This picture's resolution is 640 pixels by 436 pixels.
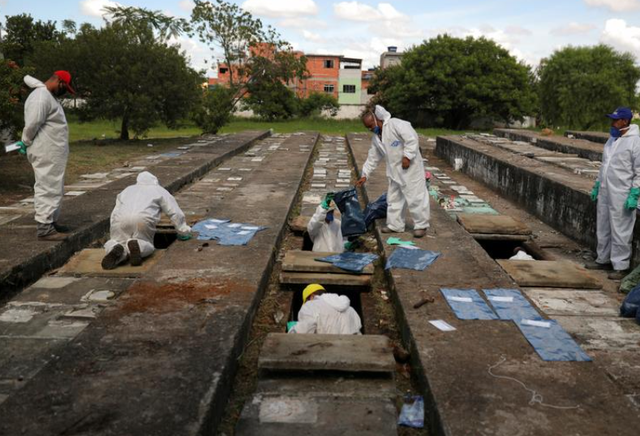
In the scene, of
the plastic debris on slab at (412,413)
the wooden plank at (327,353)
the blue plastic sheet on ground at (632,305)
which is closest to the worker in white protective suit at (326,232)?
the wooden plank at (327,353)

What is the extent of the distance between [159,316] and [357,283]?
2.08m

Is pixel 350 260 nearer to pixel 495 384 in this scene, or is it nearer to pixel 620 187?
pixel 495 384

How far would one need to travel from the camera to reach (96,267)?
18.9ft

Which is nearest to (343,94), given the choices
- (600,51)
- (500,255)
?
(600,51)

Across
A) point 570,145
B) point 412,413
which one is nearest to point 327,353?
point 412,413

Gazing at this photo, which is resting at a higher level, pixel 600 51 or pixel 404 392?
pixel 600 51

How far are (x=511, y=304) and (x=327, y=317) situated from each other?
1.49 metres

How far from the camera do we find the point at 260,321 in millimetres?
4785

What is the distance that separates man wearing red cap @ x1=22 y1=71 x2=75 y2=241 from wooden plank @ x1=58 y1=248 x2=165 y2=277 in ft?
2.03

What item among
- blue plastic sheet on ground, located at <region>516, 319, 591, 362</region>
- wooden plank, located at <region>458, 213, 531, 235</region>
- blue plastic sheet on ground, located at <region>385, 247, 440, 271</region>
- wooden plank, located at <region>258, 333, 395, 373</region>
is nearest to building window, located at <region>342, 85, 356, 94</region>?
wooden plank, located at <region>458, 213, 531, 235</region>

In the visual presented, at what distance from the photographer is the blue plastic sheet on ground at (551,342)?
11.8ft

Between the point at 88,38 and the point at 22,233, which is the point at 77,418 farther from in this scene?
the point at 88,38

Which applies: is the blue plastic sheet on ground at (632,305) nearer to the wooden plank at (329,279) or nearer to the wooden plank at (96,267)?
the wooden plank at (329,279)

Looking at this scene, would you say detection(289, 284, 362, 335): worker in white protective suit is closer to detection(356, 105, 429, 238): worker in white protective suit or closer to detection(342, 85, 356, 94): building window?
detection(356, 105, 429, 238): worker in white protective suit
